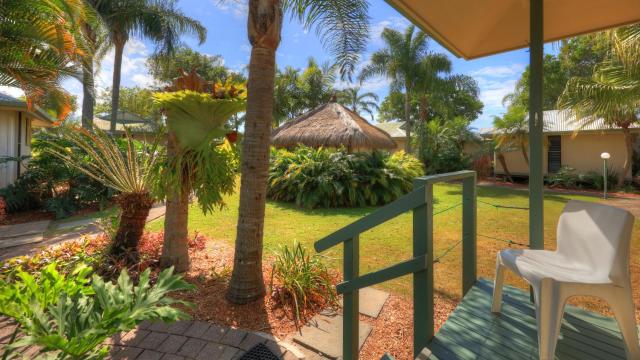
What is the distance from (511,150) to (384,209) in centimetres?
1889

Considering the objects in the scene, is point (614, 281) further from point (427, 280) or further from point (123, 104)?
point (123, 104)

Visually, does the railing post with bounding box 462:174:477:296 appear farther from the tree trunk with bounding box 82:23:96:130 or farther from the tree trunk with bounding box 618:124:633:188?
the tree trunk with bounding box 618:124:633:188

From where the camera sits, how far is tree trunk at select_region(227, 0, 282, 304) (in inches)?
131

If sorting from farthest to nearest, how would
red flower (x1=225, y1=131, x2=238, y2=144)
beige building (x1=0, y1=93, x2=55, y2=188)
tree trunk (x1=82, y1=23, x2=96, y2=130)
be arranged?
beige building (x1=0, y1=93, x2=55, y2=188) < tree trunk (x1=82, y1=23, x2=96, y2=130) < red flower (x1=225, y1=131, x2=238, y2=144)

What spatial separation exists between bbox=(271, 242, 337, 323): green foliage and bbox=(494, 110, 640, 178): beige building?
16125 millimetres

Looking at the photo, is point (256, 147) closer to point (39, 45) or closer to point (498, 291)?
point (498, 291)

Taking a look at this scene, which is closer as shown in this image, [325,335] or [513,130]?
[325,335]

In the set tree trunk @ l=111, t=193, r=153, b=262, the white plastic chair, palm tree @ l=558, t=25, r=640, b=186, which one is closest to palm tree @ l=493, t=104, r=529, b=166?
palm tree @ l=558, t=25, r=640, b=186

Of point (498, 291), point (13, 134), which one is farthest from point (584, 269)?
point (13, 134)

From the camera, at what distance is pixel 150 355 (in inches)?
104

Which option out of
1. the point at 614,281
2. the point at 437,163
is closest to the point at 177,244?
the point at 614,281

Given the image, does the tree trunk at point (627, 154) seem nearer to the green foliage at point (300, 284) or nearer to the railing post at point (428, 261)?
the green foliage at point (300, 284)

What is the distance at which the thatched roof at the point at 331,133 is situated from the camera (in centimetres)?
1172

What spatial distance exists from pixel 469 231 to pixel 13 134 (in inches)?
546
